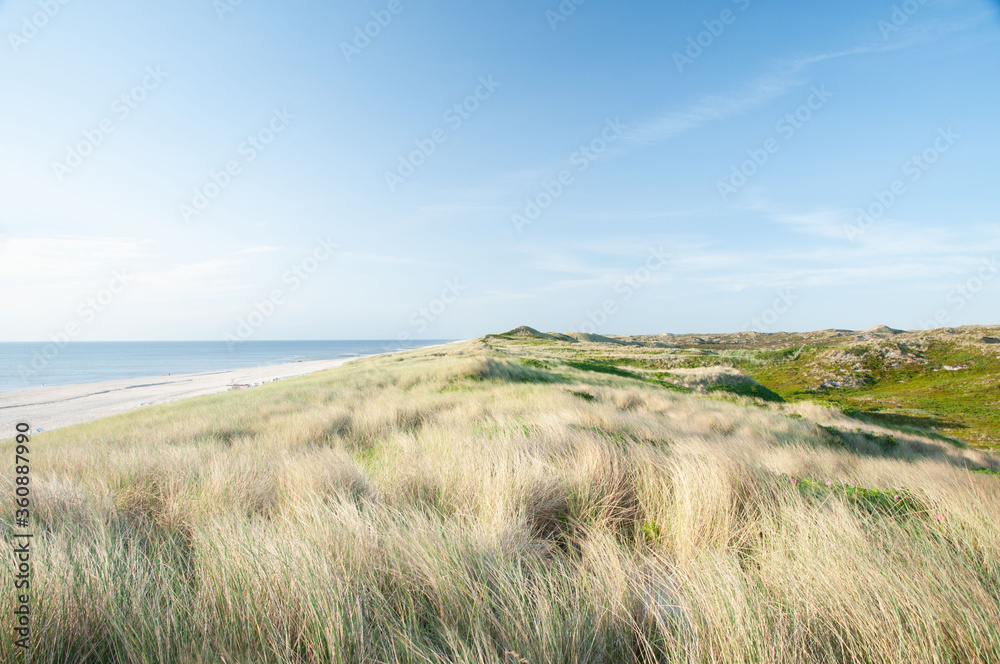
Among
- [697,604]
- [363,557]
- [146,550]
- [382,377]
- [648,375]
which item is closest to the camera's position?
[697,604]

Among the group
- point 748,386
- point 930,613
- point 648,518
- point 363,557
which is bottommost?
point 748,386

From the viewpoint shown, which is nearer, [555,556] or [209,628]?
[209,628]

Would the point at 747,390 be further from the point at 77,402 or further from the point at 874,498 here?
the point at 77,402

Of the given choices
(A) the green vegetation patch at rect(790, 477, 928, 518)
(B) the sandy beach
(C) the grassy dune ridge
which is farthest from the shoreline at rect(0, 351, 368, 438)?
(A) the green vegetation patch at rect(790, 477, 928, 518)

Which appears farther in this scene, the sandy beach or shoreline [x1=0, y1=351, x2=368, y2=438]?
the sandy beach

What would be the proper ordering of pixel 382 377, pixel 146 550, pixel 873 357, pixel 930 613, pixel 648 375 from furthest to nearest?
pixel 873 357
pixel 648 375
pixel 382 377
pixel 146 550
pixel 930 613

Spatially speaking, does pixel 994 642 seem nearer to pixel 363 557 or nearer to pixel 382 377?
pixel 363 557

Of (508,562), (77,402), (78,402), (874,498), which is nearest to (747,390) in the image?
(874,498)

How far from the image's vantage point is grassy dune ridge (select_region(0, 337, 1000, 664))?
166 centimetres

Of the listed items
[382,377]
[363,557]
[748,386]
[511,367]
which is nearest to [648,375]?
[748,386]

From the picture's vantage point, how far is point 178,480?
3598mm

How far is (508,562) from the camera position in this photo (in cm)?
218

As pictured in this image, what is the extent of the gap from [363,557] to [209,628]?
2.19 ft

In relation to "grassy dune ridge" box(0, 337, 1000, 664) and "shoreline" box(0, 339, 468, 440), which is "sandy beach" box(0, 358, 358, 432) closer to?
"shoreline" box(0, 339, 468, 440)
